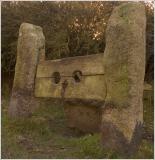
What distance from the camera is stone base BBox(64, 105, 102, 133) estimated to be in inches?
318

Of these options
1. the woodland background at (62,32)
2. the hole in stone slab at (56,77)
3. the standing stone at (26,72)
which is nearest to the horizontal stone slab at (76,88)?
the hole in stone slab at (56,77)

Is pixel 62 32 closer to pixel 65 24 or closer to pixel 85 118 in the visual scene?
pixel 65 24

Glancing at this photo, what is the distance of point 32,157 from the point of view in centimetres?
629

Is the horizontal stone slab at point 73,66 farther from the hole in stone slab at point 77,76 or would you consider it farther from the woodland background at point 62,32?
the woodland background at point 62,32

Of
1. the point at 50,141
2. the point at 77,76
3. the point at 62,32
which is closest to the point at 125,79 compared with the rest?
the point at 77,76

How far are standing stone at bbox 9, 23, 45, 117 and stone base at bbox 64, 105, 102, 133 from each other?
3.44 feet

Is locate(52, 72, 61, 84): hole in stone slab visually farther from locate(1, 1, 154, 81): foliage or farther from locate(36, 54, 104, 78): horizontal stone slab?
locate(1, 1, 154, 81): foliage

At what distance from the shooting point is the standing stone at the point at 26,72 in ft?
30.2

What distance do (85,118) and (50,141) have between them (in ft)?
3.90

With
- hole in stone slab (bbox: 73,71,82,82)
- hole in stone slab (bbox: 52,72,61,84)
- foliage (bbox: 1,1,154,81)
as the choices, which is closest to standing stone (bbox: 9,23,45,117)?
hole in stone slab (bbox: 52,72,61,84)

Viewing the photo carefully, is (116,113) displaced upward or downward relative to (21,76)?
downward

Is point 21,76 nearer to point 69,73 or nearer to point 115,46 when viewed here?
point 69,73

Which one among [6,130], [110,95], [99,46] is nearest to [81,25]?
[99,46]

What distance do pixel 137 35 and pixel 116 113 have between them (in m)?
1.36
